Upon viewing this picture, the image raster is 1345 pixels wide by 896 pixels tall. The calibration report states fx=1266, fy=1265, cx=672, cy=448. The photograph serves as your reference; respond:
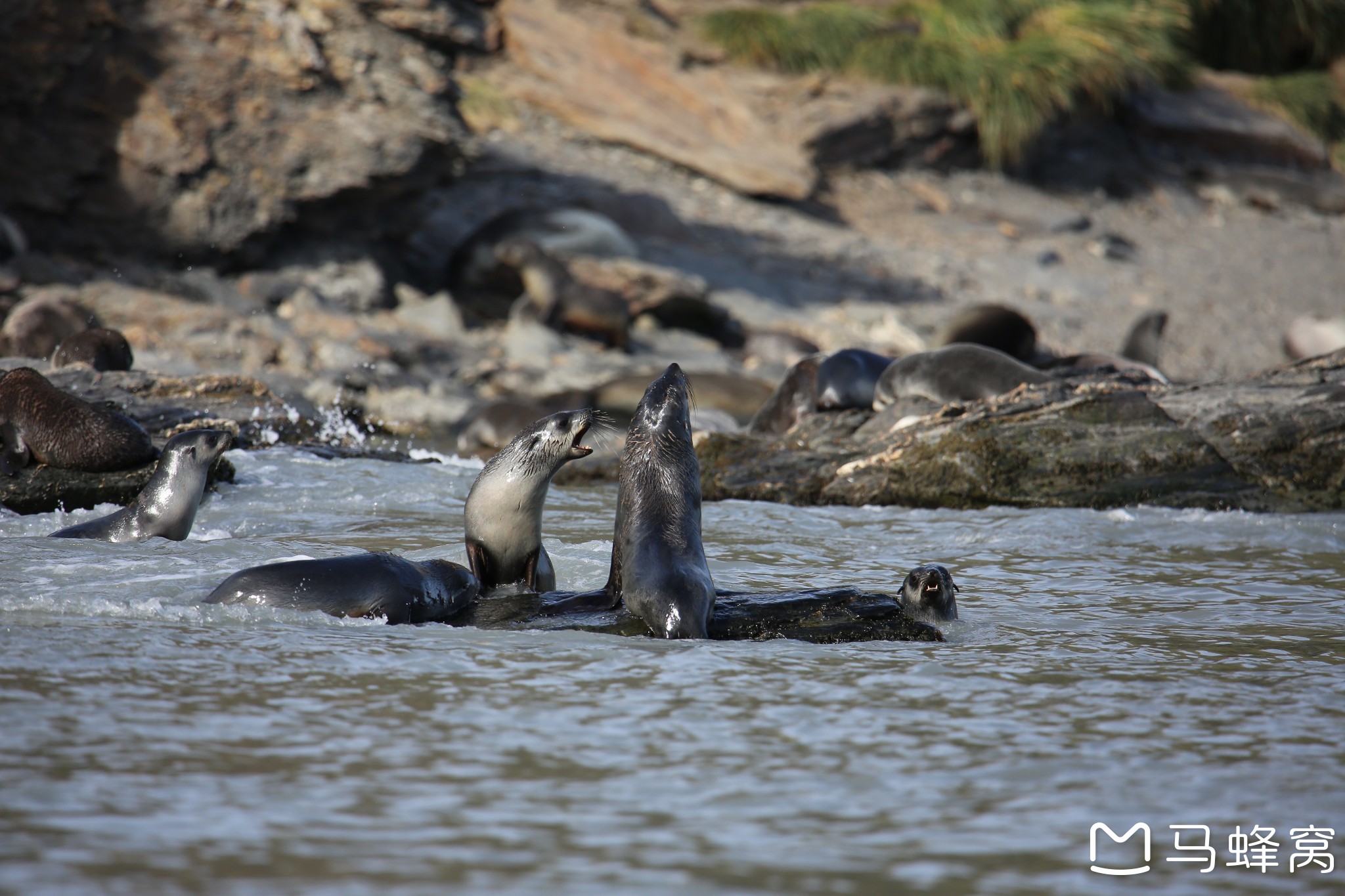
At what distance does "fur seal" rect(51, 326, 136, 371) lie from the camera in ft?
27.6

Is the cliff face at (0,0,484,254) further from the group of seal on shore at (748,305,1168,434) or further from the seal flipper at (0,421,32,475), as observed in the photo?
the seal flipper at (0,421,32,475)

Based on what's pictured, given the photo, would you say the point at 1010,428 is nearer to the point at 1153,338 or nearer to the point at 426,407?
the point at 426,407

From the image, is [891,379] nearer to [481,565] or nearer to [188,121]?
[481,565]

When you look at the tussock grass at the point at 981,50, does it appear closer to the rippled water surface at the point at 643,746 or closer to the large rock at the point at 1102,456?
the large rock at the point at 1102,456

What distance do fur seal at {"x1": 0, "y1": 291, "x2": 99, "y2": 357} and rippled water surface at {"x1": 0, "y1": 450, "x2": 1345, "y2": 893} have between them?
24.3 ft

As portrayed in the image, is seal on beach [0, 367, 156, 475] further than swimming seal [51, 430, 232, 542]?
Yes

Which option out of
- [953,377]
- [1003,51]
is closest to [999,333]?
[953,377]

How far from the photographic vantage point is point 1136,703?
9.96ft

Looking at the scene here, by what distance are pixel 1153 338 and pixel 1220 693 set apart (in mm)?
12280

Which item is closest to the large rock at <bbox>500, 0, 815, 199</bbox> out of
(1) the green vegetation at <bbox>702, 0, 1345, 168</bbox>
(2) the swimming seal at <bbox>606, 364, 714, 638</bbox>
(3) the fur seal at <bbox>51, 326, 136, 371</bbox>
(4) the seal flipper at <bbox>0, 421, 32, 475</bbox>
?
(1) the green vegetation at <bbox>702, 0, 1345, 168</bbox>

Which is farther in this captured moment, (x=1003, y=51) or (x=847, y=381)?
(x=1003, y=51)

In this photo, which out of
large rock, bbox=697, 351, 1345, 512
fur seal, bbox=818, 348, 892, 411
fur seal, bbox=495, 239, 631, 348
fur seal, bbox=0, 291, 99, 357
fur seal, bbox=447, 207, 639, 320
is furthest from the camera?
fur seal, bbox=447, 207, 639, 320

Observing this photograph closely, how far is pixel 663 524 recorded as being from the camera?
12.6 ft

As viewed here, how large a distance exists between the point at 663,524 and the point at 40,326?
928 centimetres
